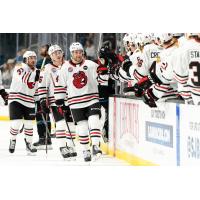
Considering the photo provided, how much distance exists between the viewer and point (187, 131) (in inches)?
196

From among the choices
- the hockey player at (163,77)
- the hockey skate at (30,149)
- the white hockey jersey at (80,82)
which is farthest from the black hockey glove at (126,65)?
the hockey skate at (30,149)

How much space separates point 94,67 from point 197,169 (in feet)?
5.30

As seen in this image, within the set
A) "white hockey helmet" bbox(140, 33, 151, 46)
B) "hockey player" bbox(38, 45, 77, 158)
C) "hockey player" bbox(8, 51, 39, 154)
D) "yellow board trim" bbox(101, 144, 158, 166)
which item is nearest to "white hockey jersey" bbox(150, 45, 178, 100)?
"yellow board trim" bbox(101, 144, 158, 166)

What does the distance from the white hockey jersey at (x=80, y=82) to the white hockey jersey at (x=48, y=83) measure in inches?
10.2

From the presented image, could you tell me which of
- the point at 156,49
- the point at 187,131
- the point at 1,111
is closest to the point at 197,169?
the point at 187,131

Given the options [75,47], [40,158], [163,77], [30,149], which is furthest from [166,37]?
[30,149]

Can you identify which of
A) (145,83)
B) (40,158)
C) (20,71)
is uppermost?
(20,71)

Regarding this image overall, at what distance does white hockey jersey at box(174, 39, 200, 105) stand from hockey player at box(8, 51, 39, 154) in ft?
7.04

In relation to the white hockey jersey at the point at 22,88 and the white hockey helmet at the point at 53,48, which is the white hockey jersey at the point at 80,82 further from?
the white hockey jersey at the point at 22,88

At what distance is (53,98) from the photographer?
6789 millimetres

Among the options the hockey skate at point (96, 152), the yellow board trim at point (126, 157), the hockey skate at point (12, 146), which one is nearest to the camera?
the yellow board trim at point (126, 157)

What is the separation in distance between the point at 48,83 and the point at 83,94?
1.77ft

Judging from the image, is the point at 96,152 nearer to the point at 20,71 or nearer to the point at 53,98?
the point at 53,98

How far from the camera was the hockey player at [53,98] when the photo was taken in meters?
6.61
